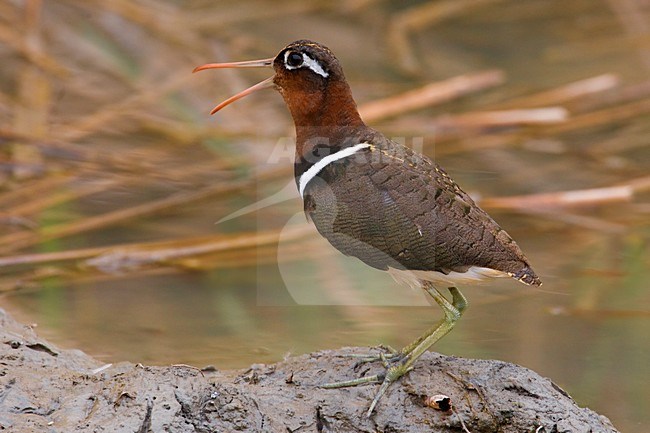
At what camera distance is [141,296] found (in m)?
5.71

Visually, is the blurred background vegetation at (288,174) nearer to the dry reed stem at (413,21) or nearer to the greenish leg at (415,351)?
the dry reed stem at (413,21)

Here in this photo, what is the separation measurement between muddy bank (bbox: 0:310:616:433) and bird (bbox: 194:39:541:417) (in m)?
0.08

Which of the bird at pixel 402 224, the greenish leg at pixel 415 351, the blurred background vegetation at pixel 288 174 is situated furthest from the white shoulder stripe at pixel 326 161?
the blurred background vegetation at pixel 288 174

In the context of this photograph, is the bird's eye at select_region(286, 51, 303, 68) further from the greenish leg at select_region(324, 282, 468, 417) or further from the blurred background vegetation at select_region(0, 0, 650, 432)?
the blurred background vegetation at select_region(0, 0, 650, 432)

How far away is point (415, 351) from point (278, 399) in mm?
483

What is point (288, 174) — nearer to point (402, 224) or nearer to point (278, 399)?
point (402, 224)

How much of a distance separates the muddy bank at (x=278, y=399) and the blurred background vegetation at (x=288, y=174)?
96 centimetres

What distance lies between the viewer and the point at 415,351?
3783mm

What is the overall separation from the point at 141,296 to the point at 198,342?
2.22 ft

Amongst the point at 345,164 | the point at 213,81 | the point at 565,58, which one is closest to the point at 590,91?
the point at 565,58

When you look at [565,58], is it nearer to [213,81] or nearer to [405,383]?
[213,81]

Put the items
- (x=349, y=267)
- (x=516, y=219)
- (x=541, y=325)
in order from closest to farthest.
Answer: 1. (x=541, y=325)
2. (x=349, y=267)
3. (x=516, y=219)

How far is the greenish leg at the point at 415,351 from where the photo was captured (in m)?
3.74

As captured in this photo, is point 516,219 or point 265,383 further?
point 516,219
